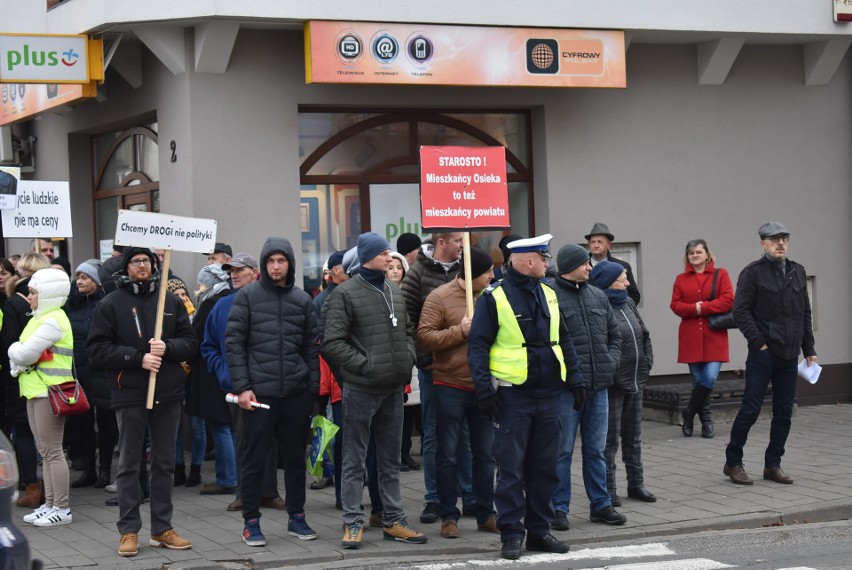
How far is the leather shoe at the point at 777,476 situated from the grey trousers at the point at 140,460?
5182 millimetres

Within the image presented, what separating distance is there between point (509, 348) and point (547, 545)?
1.38m

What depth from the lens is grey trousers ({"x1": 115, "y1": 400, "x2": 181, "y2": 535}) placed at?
830 cm

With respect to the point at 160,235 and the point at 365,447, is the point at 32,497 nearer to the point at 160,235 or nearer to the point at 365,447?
the point at 160,235

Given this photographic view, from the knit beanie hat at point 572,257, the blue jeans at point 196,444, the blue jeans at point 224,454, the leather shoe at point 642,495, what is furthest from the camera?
the blue jeans at point 196,444

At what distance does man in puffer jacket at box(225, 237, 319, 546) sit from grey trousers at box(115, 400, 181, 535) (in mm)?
503

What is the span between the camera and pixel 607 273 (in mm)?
9695

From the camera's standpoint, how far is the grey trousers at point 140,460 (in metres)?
8.30

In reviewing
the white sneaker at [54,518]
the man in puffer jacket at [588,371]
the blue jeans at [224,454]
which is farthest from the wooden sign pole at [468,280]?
the white sneaker at [54,518]

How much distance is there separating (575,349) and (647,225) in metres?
6.23

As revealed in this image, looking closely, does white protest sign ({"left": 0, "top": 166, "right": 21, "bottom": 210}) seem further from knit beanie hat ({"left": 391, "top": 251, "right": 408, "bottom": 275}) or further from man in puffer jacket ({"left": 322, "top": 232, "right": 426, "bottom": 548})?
man in puffer jacket ({"left": 322, "top": 232, "right": 426, "bottom": 548})

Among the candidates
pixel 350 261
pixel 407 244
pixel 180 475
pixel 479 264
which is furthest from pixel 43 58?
pixel 479 264

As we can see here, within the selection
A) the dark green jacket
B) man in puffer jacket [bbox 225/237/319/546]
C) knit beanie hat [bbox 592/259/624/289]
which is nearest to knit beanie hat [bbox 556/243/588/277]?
knit beanie hat [bbox 592/259/624/289]

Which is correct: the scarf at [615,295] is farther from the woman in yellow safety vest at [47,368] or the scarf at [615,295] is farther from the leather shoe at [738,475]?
the woman in yellow safety vest at [47,368]

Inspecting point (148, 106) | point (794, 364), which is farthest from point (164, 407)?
point (148, 106)
